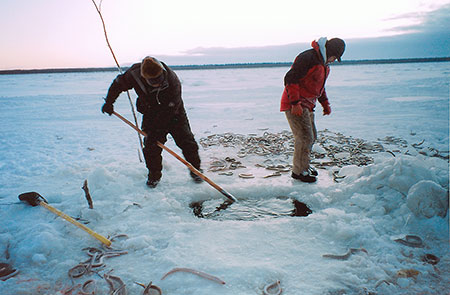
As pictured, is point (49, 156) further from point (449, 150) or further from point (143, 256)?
point (449, 150)

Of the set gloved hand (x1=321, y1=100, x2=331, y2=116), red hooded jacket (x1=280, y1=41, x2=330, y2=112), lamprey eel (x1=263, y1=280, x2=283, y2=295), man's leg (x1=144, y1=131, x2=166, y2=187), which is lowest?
lamprey eel (x1=263, y1=280, x2=283, y2=295)

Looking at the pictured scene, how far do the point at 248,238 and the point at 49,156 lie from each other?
4.30 m

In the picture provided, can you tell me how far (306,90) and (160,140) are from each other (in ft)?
6.40

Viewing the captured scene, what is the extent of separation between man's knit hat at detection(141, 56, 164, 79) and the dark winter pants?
2.39 ft

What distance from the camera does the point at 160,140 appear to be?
12.2 ft

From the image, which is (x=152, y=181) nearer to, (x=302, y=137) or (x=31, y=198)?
(x=31, y=198)

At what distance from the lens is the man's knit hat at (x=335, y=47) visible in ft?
10.9

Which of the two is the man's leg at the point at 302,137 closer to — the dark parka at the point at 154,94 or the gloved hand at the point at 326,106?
the gloved hand at the point at 326,106

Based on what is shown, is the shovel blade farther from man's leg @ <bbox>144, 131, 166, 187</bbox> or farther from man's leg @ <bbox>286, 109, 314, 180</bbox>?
man's leg @ <bbox>286, 109, 314, 180</bbox>

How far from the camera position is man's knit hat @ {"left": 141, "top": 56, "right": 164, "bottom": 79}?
3.08m

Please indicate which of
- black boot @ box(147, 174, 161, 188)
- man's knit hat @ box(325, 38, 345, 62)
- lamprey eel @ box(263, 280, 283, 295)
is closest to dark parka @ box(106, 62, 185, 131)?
black boot @ box(147, 174, 161, 188)

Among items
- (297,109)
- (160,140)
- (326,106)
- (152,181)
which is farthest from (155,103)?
(326,106)

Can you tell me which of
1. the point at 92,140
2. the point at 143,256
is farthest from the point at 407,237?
the point at 92,140

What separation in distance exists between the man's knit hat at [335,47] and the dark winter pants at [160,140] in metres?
1.97
